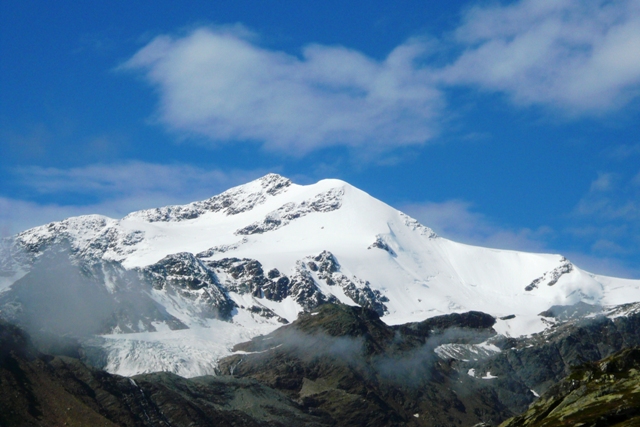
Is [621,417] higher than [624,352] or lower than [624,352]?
lower

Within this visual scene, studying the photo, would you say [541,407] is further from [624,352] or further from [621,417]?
[621,417]

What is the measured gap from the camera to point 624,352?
398ft

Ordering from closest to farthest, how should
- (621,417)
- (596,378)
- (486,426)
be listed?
1. (621,417)
2. (596,378)
3. (486,426)

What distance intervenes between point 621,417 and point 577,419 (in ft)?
19.5

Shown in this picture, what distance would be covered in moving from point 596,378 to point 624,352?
8.17 metres

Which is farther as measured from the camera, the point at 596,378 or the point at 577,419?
the point at 596,378

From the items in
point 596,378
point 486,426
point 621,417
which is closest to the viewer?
point 621,417

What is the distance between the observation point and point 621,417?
92.4 m

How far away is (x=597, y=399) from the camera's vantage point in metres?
103

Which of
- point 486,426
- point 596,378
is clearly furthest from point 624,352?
point 486,426

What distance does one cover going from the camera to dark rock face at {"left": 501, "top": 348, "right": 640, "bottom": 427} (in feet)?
306

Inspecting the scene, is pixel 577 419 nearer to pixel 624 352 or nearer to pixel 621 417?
pixel 621 417

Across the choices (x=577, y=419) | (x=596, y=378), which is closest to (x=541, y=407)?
(x=596, y=378)

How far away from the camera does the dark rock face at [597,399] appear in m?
93.2
